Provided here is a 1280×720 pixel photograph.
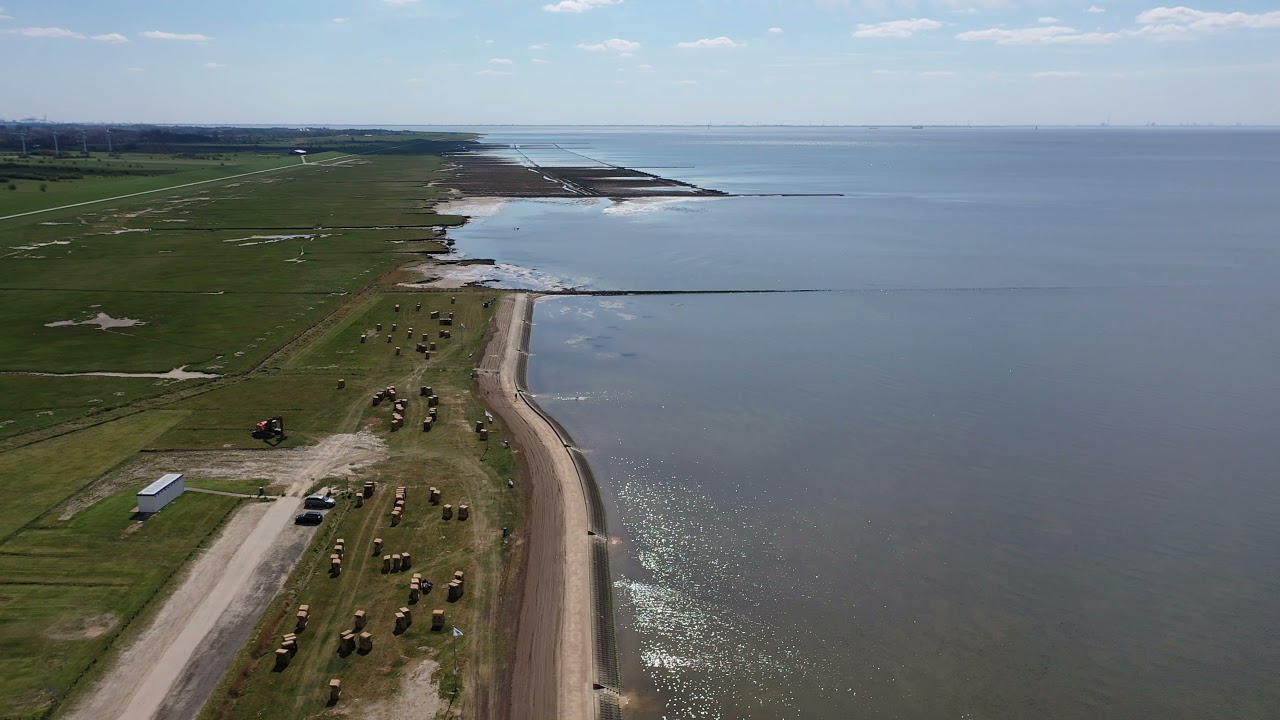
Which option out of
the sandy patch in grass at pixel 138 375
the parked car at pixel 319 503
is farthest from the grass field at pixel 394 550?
the sandy patch in grass at pixel 138 375

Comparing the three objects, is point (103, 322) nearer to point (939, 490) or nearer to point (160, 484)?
point (160, 484)

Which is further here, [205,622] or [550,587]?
[550,587]

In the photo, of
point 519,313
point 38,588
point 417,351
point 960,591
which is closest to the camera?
point 38,588

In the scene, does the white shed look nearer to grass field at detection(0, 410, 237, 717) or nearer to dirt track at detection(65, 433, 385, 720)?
grass field at detection(0, 410, 237, 717)

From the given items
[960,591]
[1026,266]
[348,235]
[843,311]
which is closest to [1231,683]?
[960,591]

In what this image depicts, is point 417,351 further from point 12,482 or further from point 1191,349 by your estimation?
point 1191,349

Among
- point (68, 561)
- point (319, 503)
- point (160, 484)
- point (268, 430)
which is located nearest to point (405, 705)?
point (319, 503)

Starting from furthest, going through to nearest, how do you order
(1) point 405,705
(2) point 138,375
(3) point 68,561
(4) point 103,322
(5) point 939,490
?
(4) point 103,322 < (2) point 138,375 < (5) point 939,490 < (3) point 68,561 < (1) point 405,705
